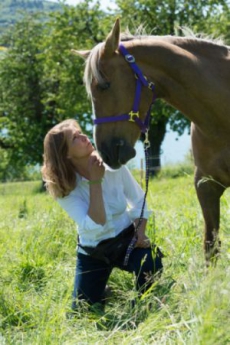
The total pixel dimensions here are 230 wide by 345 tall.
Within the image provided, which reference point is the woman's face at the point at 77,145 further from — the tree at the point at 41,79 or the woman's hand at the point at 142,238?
the tree at the point at 41,79

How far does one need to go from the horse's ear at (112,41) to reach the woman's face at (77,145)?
68cm

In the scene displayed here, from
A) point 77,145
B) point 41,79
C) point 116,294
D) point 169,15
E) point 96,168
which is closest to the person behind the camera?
point 96,168

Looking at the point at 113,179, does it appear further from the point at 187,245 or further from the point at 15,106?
the point at 15,106

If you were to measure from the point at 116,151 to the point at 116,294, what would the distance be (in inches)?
45.9

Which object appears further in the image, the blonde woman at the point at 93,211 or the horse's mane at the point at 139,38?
the blonde woman at the point at 93,211

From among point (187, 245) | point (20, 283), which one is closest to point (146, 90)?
point (187, 245)

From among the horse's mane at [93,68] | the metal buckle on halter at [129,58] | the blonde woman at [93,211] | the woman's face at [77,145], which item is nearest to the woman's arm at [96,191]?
the blonde woman at [93,211]

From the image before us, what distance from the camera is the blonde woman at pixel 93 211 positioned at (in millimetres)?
3709

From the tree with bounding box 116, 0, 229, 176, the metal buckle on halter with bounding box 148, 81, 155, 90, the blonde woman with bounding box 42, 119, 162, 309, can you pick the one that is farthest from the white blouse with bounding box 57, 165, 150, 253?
the tree with bounding box 116, 0, 229, 176

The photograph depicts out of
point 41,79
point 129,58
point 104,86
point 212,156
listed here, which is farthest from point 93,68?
point 41,79

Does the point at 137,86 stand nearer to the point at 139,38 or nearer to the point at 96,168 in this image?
the point at 139,38

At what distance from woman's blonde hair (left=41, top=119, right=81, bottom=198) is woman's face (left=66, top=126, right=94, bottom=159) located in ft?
0.13

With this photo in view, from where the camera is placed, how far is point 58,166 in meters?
3.82

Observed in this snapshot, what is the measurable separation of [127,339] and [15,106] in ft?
95.1
